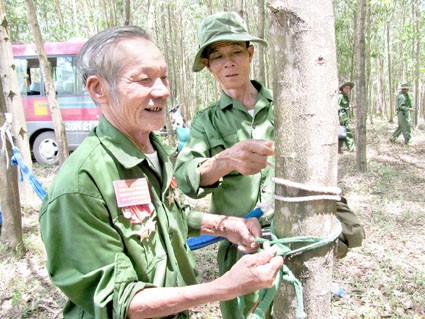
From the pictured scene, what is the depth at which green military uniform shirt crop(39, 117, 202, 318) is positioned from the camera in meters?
1.03

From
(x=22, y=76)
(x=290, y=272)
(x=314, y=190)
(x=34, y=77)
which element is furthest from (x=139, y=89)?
(x=34, y=77)

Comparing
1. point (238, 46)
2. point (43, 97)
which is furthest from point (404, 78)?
point (238, 46)

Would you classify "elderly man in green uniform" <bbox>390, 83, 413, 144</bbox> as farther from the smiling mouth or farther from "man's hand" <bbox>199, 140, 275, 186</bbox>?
the smiling mouth

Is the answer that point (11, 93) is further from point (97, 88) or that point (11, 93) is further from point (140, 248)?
point (140, 248)

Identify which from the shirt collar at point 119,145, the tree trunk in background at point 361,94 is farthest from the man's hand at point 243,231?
the tree trunk in background at point 361,94

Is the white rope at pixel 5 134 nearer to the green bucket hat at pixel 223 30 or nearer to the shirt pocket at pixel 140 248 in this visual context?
the green bucket hat at pixel 223 30

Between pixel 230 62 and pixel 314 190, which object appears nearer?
pixel 314 190

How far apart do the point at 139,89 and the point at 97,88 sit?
0.15 metres

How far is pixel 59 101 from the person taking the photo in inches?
341

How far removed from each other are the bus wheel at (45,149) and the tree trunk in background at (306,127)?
8.37 metres

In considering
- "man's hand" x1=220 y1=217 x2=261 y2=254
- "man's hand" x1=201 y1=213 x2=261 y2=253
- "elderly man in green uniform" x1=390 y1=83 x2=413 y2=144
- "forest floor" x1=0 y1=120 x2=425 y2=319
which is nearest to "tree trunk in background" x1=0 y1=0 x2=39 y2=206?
"forest floor" x1=0 y1=120 x2=425 y2=319

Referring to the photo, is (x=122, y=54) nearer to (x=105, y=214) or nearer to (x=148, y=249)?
(x=105, y=214)

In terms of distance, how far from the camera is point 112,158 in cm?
117

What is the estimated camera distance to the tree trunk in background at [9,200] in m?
3.40
